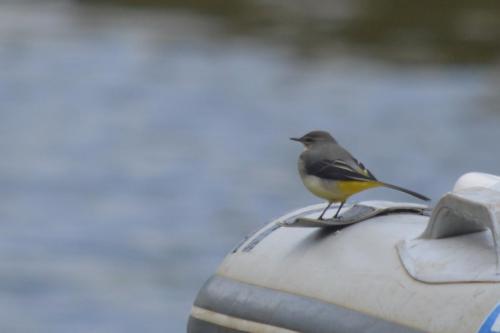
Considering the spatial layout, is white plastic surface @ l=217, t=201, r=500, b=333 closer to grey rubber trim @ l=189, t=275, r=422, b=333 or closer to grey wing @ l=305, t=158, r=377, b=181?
grey rubber trim @ l=189, t=275, r=422, b=333

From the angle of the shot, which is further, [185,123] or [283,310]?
[185,123]

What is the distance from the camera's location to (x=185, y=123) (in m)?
15.6

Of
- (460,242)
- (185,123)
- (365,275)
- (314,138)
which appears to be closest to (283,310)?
(365,275)

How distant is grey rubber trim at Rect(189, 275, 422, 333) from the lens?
11.2 ft

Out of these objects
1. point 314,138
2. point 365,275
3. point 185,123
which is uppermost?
point 314,138

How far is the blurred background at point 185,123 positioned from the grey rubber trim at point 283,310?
18.8 ft

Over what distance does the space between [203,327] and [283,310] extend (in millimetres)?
275

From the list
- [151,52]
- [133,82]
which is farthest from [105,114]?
[151,52]

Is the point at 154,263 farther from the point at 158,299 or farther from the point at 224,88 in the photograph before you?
the point at 224,88

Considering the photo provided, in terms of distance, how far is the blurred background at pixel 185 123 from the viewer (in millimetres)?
11438

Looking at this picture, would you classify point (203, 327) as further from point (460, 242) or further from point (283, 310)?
point (460, 242)

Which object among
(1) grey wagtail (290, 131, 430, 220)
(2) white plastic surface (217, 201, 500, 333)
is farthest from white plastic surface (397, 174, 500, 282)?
(1) grey wagtail (290, 131, 430, 220)

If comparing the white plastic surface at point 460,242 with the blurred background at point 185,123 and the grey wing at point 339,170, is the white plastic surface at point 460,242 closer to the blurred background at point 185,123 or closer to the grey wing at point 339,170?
the grey wing at point 339,170

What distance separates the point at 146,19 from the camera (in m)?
19.2
